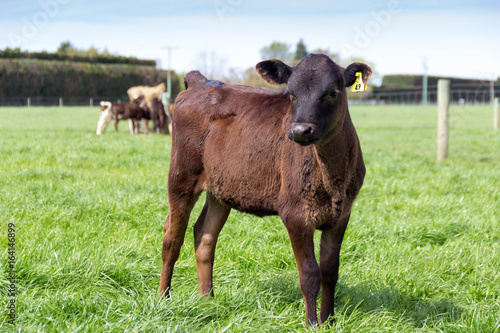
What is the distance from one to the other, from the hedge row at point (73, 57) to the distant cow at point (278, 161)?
5077cm

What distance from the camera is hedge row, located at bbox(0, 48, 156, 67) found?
159 ft

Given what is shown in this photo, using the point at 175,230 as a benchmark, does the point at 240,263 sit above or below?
below

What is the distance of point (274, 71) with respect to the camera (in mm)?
3283

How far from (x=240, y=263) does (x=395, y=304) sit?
1.31 m

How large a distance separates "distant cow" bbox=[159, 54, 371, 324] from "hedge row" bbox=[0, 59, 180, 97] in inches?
1859

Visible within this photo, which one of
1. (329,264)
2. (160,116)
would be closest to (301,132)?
(329,264)

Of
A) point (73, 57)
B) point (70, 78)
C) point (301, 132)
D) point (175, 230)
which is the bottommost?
point (175, 230)

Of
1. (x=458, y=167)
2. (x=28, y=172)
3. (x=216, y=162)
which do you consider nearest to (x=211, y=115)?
Result: (x=216, y=162)

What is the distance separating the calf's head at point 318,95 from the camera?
2.73 metres

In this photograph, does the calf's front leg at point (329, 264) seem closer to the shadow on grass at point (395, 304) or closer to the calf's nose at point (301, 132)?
the shadow on grass at point (395, 304)

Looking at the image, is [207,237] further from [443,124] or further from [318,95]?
[443,124]

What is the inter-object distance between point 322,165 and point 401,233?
2.38m

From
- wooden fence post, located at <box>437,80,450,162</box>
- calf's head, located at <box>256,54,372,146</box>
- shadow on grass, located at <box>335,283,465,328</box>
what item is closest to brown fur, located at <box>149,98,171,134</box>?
wooden fence post, located at <box>437,80,450,162</box>

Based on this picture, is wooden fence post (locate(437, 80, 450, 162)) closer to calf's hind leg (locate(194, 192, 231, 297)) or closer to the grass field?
the grass field
